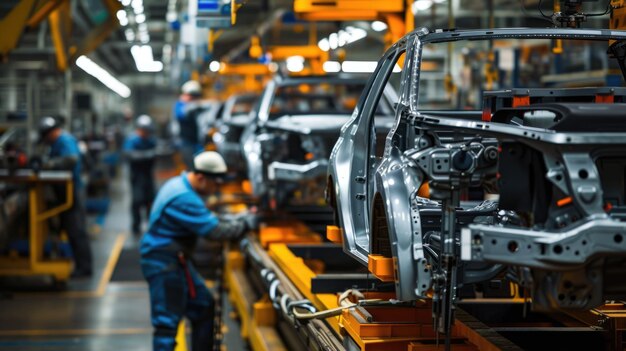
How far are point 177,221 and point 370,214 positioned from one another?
86.3 inches

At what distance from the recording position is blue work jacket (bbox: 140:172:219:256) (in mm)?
6676

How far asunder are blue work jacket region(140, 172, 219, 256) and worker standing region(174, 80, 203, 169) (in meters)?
9.11

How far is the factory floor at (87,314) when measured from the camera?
8219mm

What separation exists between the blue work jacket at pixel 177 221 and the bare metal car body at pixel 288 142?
57.8 inches

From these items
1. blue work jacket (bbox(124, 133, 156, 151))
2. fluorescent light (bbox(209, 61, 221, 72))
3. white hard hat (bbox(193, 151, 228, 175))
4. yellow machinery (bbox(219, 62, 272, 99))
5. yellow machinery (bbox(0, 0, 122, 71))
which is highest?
yellow machinery (bbox(0, 0, 122, 71))

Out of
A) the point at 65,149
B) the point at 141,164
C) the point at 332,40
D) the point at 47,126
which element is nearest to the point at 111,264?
the point at 65,149

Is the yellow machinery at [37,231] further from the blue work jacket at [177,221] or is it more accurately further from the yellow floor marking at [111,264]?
the blue work jacket at [177,221]

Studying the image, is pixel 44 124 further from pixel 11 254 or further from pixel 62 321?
pixel 62 321


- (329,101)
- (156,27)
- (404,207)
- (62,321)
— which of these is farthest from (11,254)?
(156,27)

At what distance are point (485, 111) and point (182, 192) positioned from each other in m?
2.87

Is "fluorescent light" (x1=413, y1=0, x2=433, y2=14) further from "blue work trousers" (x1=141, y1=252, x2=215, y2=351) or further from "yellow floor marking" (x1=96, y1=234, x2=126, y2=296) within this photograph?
"blue work trousers" (x1=141, y1=252, x2=215, y2=351)

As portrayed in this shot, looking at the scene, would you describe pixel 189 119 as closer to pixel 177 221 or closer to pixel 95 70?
pixel 95 70

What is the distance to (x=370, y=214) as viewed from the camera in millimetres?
4875

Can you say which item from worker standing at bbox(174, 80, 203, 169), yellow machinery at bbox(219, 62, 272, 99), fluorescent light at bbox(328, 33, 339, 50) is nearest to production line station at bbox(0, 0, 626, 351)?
fluorescent light at bbox(328, 33, 339, 50)
